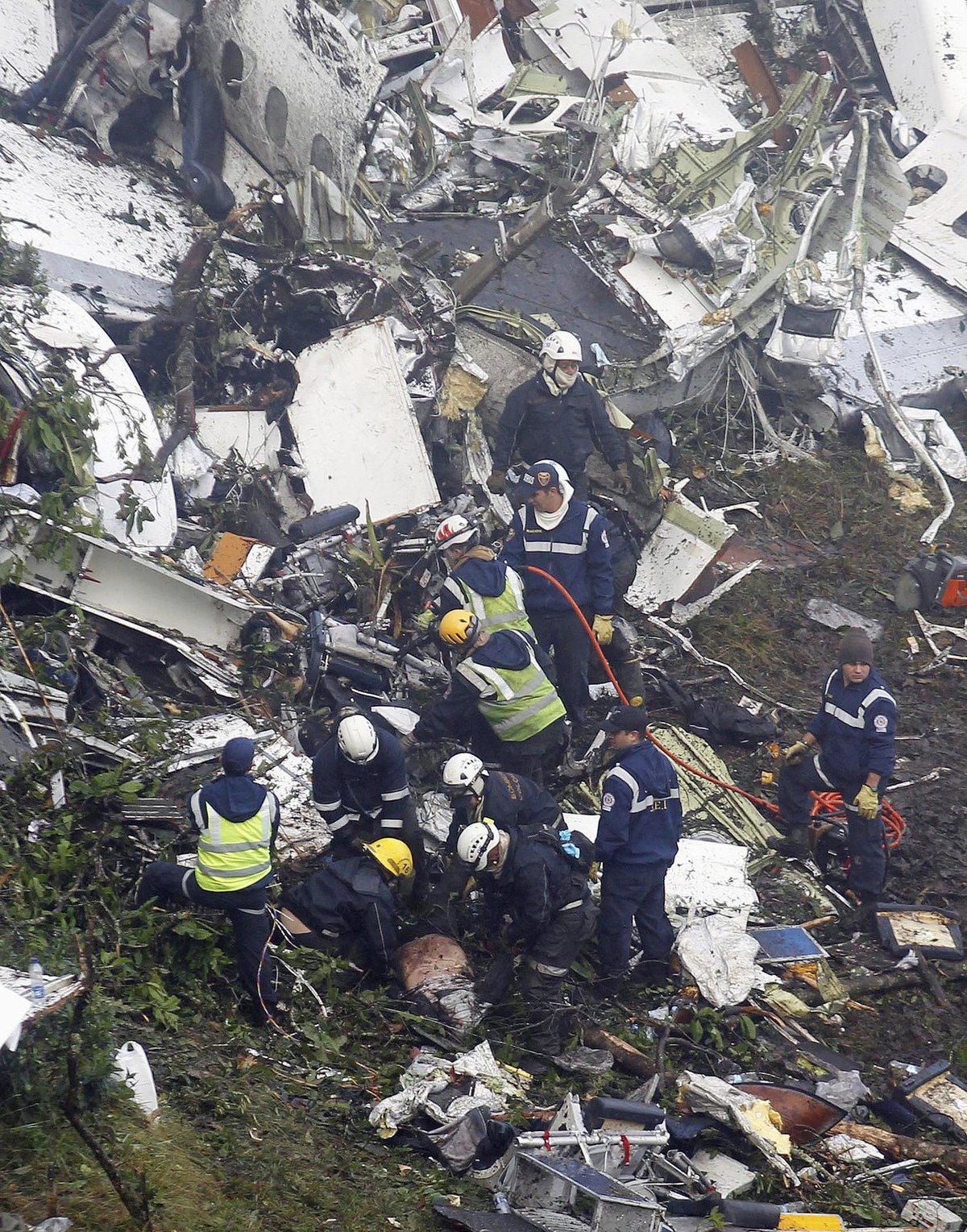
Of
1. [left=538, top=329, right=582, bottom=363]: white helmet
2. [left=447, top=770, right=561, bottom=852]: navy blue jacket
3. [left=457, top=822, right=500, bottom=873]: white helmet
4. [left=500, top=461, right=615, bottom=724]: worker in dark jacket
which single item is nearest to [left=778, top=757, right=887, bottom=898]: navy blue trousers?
[left=500, top=461, right=615, bottom=724]: worker in dark jacket

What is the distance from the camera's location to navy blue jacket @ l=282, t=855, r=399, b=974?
4.97 m

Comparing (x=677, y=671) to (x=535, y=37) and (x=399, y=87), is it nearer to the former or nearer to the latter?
(x=399, y=87)

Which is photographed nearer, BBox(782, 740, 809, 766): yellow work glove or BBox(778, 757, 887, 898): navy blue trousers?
BBox(778, 757, 887, 898): navy blue trousers

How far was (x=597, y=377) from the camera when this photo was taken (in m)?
8.35

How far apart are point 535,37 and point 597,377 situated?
5.87 meters

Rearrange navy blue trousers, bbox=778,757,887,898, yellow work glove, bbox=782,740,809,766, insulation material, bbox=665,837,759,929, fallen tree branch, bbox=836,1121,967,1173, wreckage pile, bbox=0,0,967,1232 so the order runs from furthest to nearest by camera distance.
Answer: yellow work glove, bbox=782,740,809,766 < navy blue trousers, bbox=778,757,887,898 < insulation material, bbox=665,837,759,929 < fallen tree branch, bbox=836,1121,967,1173 < wreckage pile, bbox=0,0,967,1232

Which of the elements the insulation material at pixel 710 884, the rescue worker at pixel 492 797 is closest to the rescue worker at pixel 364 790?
the rescue worker at pixel 492 797

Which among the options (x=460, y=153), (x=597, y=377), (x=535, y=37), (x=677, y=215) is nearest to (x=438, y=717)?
(x=597, y=377)

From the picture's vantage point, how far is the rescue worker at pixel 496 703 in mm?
5824

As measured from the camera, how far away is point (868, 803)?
5.78 m

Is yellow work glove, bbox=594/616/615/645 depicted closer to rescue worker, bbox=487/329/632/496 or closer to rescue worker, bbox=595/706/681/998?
rescue worker, bbox=487/329/632/496

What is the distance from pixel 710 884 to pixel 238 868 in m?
2.68

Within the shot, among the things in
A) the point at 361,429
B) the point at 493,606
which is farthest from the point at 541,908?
the point at 361,429

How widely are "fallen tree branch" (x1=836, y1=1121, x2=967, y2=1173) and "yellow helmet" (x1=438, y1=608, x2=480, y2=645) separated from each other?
2931mm
